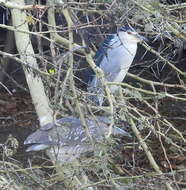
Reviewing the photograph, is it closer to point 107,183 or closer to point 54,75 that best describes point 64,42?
point 54,75

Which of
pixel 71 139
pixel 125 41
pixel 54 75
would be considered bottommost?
pixel 71 139

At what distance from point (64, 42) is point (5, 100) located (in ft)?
13.4

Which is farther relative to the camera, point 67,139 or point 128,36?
point 128,36

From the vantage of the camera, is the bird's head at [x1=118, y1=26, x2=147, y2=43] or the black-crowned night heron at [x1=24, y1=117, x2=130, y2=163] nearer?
the black-crowned night heron at [x1=24, y1=117, x2=130, y2=163]

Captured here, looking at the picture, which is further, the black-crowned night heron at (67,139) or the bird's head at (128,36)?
the bird's head at (128,36)

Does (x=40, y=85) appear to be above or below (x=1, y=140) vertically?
above

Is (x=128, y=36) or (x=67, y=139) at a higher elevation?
(x=128, y=36)

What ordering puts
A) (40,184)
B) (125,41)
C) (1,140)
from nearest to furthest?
(40,184) < (125,41) < (1,140)

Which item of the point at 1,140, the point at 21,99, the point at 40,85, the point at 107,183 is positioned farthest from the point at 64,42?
the point at 21,99

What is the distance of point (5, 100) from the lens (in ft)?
26.0

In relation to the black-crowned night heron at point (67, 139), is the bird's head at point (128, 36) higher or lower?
higher

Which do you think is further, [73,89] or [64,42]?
[64,42]

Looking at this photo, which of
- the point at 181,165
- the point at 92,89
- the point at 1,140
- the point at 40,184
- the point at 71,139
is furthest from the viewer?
the point at 1,140

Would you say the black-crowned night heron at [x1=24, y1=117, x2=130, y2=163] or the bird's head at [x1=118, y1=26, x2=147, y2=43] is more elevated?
the bird's head at [x1=118, y1=26, x2=147, y2=43]
